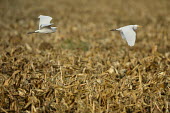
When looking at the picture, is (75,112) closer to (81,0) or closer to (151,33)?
(151,33)

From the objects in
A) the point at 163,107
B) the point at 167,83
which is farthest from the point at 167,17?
the point at 163,107

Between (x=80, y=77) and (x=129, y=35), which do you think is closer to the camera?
(x=129, y=35)

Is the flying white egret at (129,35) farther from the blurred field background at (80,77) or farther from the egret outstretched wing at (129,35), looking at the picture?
the blurred field background at (80,77)

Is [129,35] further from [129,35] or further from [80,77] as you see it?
[80,77]

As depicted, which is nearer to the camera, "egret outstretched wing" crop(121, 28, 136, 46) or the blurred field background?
the blurred field background

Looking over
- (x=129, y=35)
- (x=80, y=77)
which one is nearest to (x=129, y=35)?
(x=129, y=35)

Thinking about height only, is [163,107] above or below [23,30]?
below

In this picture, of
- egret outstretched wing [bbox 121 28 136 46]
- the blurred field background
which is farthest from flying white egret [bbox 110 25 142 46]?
the blurred field background

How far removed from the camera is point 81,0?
49.5 feet

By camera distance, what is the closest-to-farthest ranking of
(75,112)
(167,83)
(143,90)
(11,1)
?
(75,112) → (143,90) → (167,83) → (11,1)

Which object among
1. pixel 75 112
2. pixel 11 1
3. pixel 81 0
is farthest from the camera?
pixel 81 0

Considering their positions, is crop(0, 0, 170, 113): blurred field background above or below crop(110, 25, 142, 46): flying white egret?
below

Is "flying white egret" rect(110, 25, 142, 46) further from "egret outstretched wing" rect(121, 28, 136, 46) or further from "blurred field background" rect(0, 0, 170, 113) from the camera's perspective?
"blurred field background" rect(0, 0, 170, 113)

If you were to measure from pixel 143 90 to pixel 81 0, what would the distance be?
42.5ft
